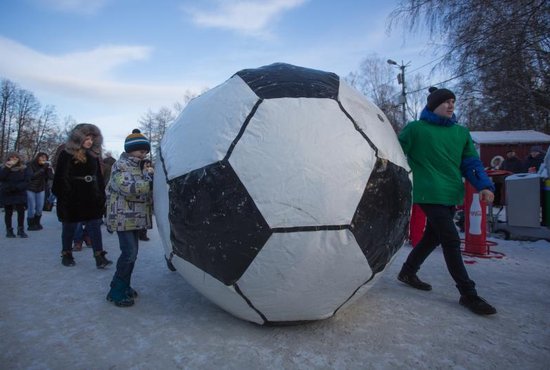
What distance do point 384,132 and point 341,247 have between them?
0.87 meters

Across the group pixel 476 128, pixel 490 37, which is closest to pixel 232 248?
pixel 490 37

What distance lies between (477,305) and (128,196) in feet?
8.85

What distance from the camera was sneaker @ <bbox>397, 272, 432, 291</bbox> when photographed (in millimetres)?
3041

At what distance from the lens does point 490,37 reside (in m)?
7.83

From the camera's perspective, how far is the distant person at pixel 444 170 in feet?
8.82

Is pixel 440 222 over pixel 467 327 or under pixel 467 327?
over

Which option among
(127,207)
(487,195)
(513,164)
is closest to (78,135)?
(127,207)

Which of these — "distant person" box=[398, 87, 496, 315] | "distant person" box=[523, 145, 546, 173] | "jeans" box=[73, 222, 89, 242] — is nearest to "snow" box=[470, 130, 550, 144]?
"distant person" box=[523, 145, 546, 173]

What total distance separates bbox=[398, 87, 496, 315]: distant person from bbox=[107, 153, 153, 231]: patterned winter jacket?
213 centimetres

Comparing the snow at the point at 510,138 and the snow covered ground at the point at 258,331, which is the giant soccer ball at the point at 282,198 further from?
the snow at the point at 510,138

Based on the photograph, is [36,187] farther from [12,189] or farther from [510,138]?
[510,138]

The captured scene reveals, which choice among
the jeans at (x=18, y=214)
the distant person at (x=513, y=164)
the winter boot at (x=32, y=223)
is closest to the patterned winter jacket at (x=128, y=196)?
the jeans at (x=18, y=214)

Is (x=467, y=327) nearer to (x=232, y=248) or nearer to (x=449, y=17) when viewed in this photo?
(x=232, y=248)

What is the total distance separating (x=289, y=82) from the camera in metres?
2.17
